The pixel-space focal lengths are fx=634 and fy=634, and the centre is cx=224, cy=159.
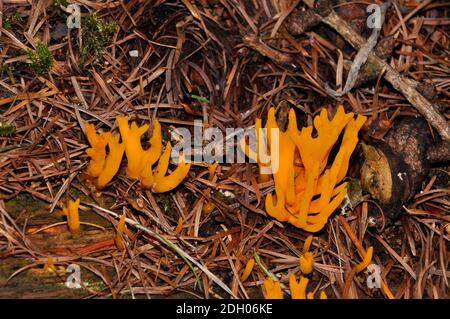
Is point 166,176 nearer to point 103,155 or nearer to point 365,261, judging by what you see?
point 103,155

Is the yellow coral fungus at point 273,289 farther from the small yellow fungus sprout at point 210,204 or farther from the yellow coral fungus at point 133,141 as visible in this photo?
the yellow coral fungus at point 133,141

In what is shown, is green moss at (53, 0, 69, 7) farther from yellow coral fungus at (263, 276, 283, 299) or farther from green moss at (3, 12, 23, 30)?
yellow coral fungus at (263, 276, 283, 299)

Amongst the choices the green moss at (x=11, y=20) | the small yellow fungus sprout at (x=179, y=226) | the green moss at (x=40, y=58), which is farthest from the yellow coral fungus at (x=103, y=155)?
the green moss at (x=11, y=20)

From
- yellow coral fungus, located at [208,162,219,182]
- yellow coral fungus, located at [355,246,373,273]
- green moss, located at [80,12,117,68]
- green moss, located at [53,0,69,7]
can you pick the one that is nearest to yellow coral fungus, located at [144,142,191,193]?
yellow coral fungus, located at [208,162,219,182]

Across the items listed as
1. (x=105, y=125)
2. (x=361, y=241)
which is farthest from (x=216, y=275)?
(x=105, y=125)

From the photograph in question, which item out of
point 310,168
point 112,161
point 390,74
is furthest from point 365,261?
point 112,161
